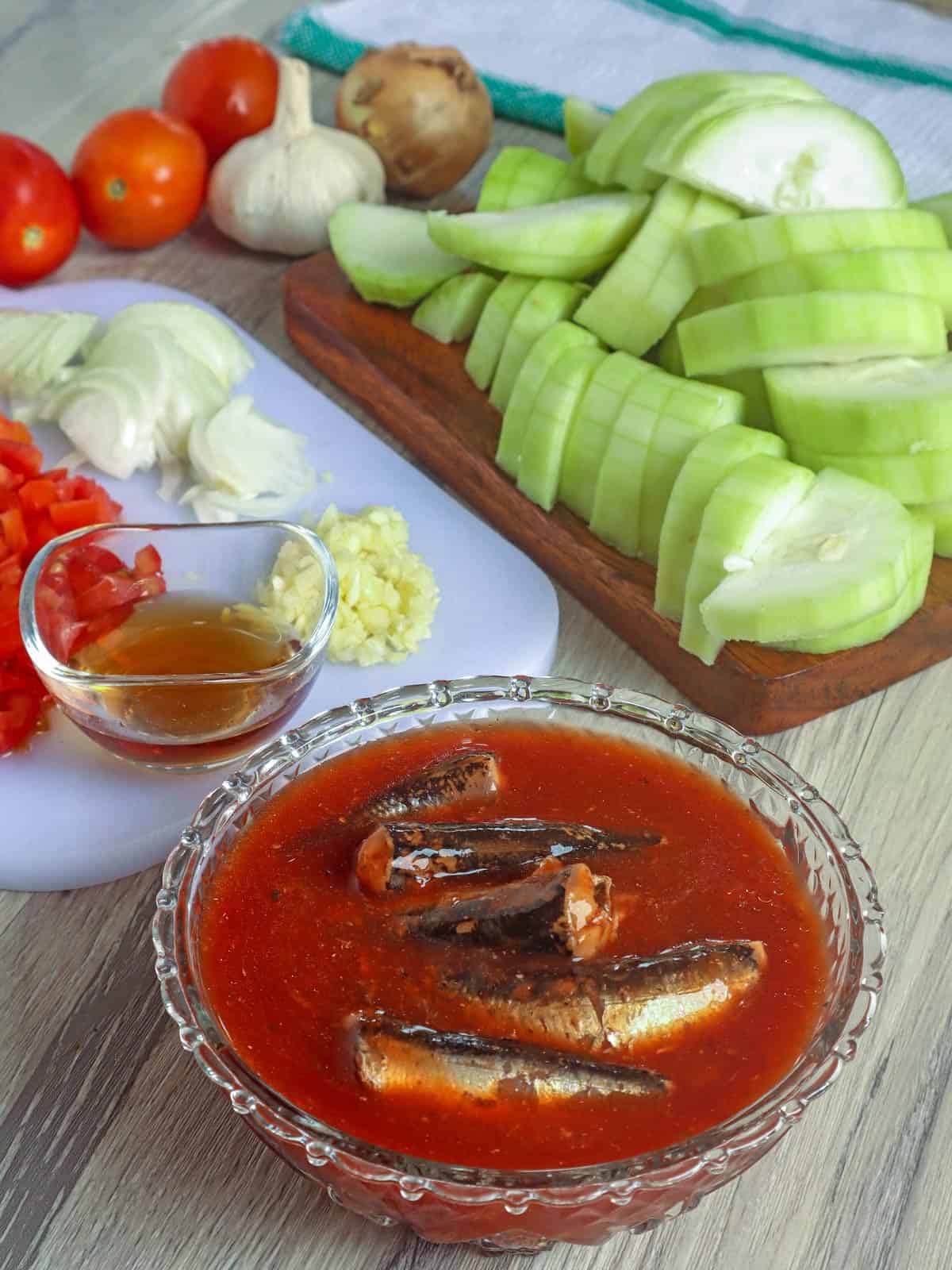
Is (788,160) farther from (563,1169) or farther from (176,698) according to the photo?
(563,1169)

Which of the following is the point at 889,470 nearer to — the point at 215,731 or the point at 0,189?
the point at 215,731

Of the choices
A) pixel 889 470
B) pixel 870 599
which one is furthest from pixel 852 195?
pixel 870 599

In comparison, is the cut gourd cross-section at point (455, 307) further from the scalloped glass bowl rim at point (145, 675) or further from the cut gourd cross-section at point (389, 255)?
the scalloped glass bowl rim at point (145, 675)

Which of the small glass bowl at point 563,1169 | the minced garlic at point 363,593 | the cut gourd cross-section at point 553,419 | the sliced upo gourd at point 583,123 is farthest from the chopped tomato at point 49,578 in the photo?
the sliced upo gourd at point 583,123

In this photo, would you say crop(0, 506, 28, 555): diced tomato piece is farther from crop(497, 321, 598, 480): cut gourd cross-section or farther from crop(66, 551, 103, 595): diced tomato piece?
crop(497, 321, 598, 480): cut gourd cross-section

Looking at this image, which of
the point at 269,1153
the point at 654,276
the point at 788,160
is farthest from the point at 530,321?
the point at 269,1153

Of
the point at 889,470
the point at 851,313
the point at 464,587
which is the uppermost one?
the point at 851,313
